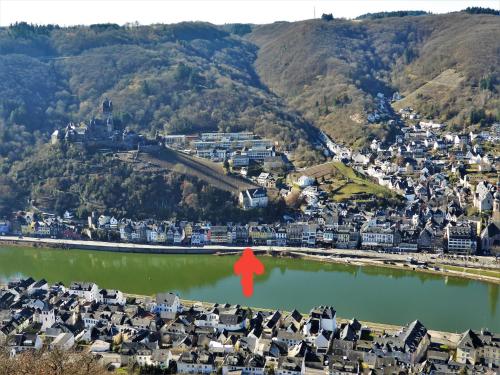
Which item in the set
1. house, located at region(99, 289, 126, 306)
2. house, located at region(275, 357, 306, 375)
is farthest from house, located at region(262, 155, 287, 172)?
house, located at region(275, 357, 306, 375)

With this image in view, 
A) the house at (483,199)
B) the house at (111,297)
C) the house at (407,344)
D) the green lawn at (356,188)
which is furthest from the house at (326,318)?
the house at (483,199)

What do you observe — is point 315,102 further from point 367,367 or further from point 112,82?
point 367,367

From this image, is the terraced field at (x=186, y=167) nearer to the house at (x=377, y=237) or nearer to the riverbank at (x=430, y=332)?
the house at (x=377, y=237)

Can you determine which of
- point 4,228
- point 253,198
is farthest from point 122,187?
point 253,198

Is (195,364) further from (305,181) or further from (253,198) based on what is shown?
(305,181)


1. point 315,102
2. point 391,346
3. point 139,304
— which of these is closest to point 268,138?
point 315,102

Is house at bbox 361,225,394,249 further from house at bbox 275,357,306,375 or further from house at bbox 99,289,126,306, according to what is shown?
house at bbox 275,357,306,375
